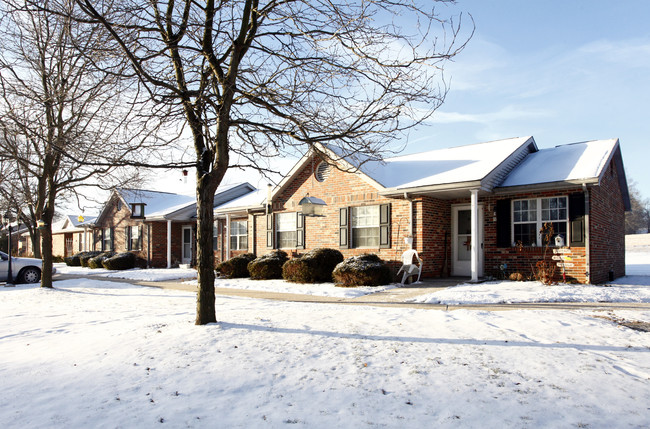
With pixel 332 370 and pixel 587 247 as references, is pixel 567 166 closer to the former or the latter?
pixel 587 247

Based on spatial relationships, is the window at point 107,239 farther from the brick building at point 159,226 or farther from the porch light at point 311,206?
the porch light at point 311,206

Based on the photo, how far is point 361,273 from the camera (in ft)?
40.2

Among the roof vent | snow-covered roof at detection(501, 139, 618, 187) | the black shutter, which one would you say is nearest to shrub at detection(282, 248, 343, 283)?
the roof vent

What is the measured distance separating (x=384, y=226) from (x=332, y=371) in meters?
9.73

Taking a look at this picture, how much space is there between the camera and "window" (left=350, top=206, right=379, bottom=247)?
48.4 feet

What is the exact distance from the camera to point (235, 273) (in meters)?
16.5

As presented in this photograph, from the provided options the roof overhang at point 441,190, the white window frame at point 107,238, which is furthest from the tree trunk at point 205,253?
the white window frame at point 107,238

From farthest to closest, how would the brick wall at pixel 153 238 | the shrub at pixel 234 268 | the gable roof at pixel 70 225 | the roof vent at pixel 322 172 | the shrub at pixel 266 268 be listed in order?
the gable roof at pixel 70 225 → the brick wall at pixel 153 238 → the shrub at pixel 234 268 → the roof vent at pixel 322 172 → the shrub at pixel 266 268

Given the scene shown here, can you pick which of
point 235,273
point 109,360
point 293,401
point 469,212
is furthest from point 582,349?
point 235,273

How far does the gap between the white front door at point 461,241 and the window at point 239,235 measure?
31.4 feet

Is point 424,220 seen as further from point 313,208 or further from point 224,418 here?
point 224,418

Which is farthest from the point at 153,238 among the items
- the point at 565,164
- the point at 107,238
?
the point at 565,164

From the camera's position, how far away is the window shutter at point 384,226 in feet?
46.6

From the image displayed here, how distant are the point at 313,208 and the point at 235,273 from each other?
4.22 m
